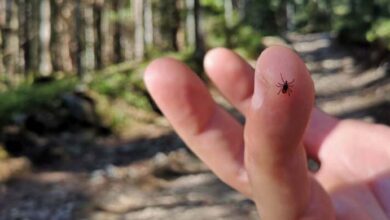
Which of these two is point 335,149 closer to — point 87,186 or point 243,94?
point 243,94

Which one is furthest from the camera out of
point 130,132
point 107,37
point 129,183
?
point 107,37

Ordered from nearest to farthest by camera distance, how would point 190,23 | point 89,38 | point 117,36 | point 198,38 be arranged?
point 198,38, point 190,23, point 89,38, point 117,36

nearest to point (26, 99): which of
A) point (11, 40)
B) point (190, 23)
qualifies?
point (190, 23)

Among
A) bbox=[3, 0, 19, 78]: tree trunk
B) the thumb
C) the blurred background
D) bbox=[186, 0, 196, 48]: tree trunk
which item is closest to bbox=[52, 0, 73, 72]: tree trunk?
bbox=[3, 0, 19, 78]: tree trunk

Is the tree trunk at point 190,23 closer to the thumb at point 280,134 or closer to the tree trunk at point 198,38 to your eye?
the tree trunk at point 198,38

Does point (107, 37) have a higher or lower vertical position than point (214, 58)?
lower

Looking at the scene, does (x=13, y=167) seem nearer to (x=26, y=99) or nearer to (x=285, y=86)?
(x=26, y=99)
